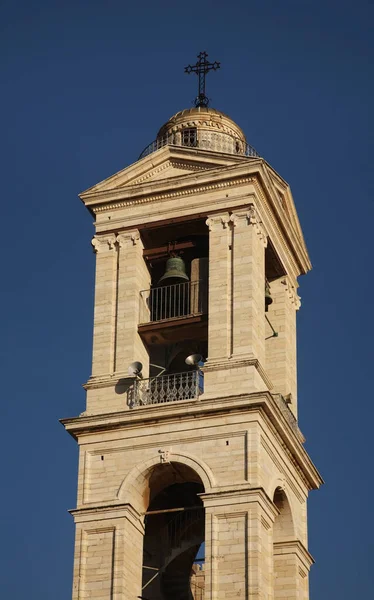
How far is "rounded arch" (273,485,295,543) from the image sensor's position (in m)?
46.8

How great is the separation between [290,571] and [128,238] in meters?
11.1

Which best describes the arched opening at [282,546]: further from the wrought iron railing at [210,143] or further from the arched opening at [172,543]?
the wrought iron railing at [210,143]

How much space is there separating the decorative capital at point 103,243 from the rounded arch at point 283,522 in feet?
30.0

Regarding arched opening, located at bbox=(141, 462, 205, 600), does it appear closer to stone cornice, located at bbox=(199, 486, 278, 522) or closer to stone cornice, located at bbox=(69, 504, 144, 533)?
stone cornice, located at bbox=(69, 504, 144, 533)

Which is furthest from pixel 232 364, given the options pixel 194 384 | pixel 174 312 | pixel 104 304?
pixel 104 304

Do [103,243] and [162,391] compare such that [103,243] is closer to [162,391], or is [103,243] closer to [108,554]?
[162,391]

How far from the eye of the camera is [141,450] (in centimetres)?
4528

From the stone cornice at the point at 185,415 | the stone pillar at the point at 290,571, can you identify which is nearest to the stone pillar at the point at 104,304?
the stone cornice at the point at 185,415

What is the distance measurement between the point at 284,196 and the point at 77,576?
14.0 m

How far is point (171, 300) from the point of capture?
48625 millimetres

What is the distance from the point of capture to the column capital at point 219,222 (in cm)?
4806

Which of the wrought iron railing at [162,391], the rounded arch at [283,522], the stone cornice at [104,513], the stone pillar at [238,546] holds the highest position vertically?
the wrought iron railing at [162,391]

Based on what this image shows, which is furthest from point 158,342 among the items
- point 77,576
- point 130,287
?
point 77,576

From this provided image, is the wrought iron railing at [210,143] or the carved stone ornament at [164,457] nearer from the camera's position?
the carved stone ornament at [164,457]
